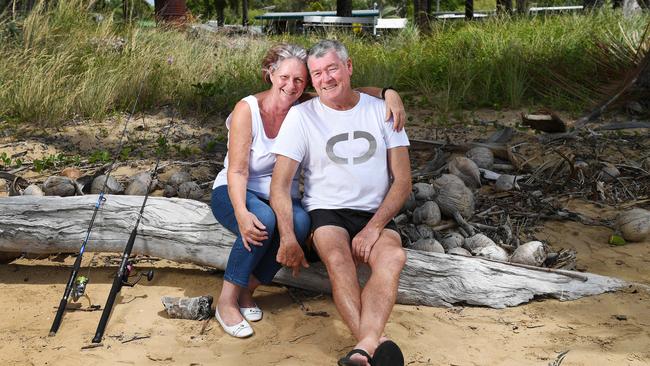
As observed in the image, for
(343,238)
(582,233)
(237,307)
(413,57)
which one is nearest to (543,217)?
(582,233)

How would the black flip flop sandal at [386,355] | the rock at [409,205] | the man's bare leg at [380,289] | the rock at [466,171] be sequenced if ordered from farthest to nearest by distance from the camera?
1. the rock at [466,171]
2. the rock at [409,205]
3. the man's bare leg at [380,289]
4. the black flip flop sandal at [386,355]

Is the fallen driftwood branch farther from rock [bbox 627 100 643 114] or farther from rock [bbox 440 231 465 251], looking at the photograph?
rock [bbox 440 231 465 251]

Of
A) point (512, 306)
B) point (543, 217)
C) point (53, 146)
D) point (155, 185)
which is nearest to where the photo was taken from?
point (512, 306)

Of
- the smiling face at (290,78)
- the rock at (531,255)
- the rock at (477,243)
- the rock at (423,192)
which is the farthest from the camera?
the rock at (423,192)

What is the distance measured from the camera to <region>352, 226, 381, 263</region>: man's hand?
11.4 ft

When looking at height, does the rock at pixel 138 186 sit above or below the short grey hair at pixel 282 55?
below

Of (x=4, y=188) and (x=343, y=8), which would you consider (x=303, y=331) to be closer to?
(x=4, y=188)

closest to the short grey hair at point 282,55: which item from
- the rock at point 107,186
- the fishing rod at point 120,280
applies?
the fishing rod at point 120,280

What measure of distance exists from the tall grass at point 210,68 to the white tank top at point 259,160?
4241 mm

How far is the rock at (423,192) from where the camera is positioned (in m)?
5.03

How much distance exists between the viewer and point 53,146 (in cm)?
688

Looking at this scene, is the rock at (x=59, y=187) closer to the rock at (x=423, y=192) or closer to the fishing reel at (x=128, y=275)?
the fishing reel at (x=128, y=275)

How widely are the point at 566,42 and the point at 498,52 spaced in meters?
0.88

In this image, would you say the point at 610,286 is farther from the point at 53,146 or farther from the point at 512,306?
the point at 53,146
